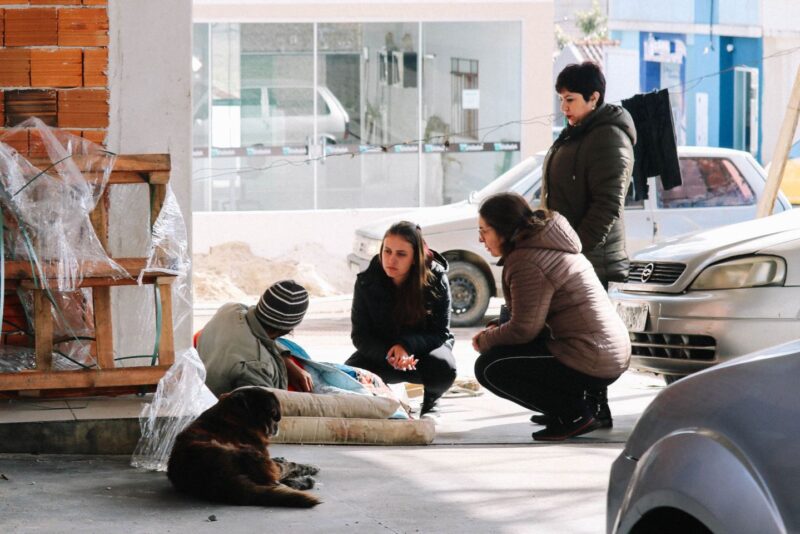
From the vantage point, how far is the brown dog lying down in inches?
202

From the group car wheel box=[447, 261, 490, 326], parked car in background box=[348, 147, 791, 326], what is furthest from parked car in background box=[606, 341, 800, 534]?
car wheel box=[447, 261, 490, 326]

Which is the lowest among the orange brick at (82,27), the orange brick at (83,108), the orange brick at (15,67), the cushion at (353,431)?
the cushion at (353,431)

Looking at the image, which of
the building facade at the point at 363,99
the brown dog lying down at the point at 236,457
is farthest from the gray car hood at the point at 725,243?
the building facade at the point at 363,99

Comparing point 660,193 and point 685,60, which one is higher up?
point 685,60

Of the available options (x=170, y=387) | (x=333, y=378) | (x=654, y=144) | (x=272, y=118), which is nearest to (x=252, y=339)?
(x=333, y=378)

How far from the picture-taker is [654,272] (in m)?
8.16

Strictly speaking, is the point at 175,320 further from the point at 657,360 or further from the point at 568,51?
the point at 568,51

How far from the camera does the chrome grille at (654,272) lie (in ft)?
26.2

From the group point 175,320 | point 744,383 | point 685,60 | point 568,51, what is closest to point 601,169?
point 175,320

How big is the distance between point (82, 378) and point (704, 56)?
33.0 metres

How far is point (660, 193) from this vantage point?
534 inches

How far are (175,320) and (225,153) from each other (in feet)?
44.4

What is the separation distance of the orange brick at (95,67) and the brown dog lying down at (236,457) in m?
1.90

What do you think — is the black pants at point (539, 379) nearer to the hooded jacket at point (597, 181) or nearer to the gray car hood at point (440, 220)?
the hooded jacket at point (597, 181)
